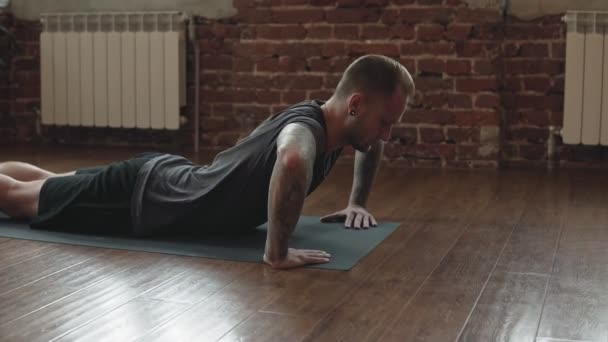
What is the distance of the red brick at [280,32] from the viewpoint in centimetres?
478

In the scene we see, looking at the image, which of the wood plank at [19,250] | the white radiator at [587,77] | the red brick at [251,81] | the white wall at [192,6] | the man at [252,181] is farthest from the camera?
the red brick at [251,81]

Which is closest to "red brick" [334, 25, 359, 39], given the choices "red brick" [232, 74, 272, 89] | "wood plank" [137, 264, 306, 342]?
"red brick" [232, 74, 272, 89]

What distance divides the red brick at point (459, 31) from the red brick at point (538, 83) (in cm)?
43

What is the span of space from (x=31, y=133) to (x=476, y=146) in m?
2.97

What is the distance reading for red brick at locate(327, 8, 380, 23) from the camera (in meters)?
4.63

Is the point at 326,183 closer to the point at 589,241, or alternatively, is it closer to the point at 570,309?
the point at 589,241

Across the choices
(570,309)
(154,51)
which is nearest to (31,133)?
(154,51)

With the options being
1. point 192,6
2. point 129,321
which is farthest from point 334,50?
point 129,321

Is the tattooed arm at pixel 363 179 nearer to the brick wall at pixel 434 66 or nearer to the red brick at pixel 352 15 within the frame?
the brick wall at pixel 434 66

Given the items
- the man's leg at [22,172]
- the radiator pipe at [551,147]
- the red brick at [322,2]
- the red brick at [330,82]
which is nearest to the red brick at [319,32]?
the red brick at [322,2]

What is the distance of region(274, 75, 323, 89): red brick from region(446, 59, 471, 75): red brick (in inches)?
29.2

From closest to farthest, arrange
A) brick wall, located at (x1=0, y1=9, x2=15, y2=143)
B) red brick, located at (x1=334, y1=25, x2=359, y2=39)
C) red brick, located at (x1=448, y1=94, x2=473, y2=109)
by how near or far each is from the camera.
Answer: red brick, located at (x1=448, y1=94, x2=473, y2=109), red brick, located at (x1=334, y1=25, x2=359, y2=39), brick wall, located at (x1=0, y1=9, x2=15, y2=143)

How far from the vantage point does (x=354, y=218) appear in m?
2.77

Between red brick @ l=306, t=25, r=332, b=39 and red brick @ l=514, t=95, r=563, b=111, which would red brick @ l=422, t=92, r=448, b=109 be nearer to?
red brick @ l=514, t=95, r=563, b=111
